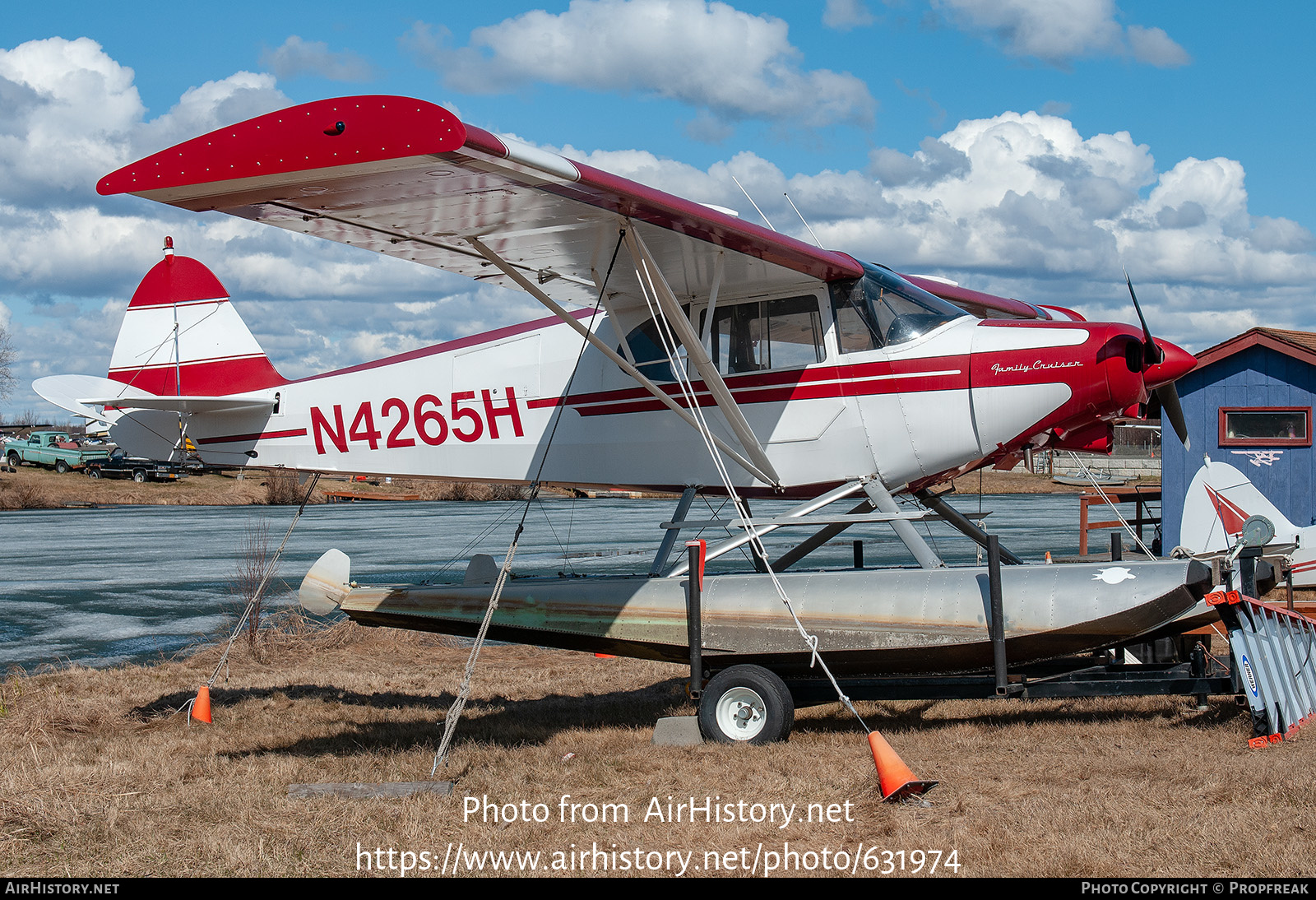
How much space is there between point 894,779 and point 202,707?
18.2ft

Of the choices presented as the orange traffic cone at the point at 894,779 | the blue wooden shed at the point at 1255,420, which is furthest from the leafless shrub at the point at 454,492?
the orange traffic cone at the point at 894,779

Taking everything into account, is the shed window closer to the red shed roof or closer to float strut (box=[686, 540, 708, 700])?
the red shed roof

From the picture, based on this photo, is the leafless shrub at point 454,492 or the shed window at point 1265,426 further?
the leafless shrub at point 454,492

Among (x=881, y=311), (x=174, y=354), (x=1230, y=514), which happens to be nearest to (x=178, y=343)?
(x=174, y=354)

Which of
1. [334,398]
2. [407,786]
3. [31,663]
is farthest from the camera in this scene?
[31,663]

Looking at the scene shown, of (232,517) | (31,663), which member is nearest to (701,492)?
(31,663)

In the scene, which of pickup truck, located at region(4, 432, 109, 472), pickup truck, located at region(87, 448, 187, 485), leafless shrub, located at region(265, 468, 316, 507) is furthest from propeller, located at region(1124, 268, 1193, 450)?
pickup truck, located at region(4, 432, 109, 472)

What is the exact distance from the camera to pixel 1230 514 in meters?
13.3

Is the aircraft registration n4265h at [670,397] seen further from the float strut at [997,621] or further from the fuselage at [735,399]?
the float strut at [997,621]

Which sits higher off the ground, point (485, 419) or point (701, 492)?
point (485, 419)

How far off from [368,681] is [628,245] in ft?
17.9

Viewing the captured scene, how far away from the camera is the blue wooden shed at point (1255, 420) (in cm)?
1393

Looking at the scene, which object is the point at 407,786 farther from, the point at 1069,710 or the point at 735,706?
the point at 1069,710

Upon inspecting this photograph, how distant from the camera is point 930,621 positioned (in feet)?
22.3
